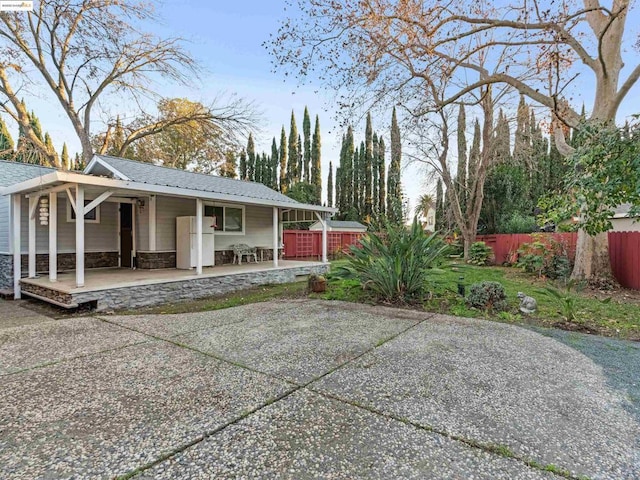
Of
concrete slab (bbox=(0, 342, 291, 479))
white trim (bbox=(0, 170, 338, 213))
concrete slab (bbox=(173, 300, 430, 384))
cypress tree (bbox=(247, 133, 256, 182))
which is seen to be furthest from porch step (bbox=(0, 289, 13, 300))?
cypress tree (bbox=(247, 133, 256, 182))

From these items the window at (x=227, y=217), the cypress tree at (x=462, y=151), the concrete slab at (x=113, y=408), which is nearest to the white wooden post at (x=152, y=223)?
the window at (x=227, y=217)

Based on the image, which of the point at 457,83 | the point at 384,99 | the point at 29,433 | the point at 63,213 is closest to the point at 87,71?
the point at 63,213

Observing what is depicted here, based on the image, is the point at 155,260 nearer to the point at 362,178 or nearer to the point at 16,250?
the point at 16,250

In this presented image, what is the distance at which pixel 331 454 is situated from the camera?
210 cm

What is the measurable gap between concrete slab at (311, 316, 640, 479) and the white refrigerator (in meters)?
6.86

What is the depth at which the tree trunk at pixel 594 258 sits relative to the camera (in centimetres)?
885

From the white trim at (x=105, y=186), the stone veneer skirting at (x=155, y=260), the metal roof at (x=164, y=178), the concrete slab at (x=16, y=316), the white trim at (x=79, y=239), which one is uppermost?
the metal roof at (x=164, y=178)

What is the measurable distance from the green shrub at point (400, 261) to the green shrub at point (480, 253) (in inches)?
355

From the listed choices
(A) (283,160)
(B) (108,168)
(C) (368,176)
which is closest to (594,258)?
(B) (108,168)

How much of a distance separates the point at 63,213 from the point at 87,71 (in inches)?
454

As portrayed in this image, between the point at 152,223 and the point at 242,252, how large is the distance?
3018mm

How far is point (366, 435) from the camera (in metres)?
2.31

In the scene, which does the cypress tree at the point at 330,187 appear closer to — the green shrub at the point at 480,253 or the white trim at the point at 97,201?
the green shrub at the point at 480,253

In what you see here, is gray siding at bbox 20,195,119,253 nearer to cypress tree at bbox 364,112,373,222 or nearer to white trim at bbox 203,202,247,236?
white trim at bbox 203,202,247,236
